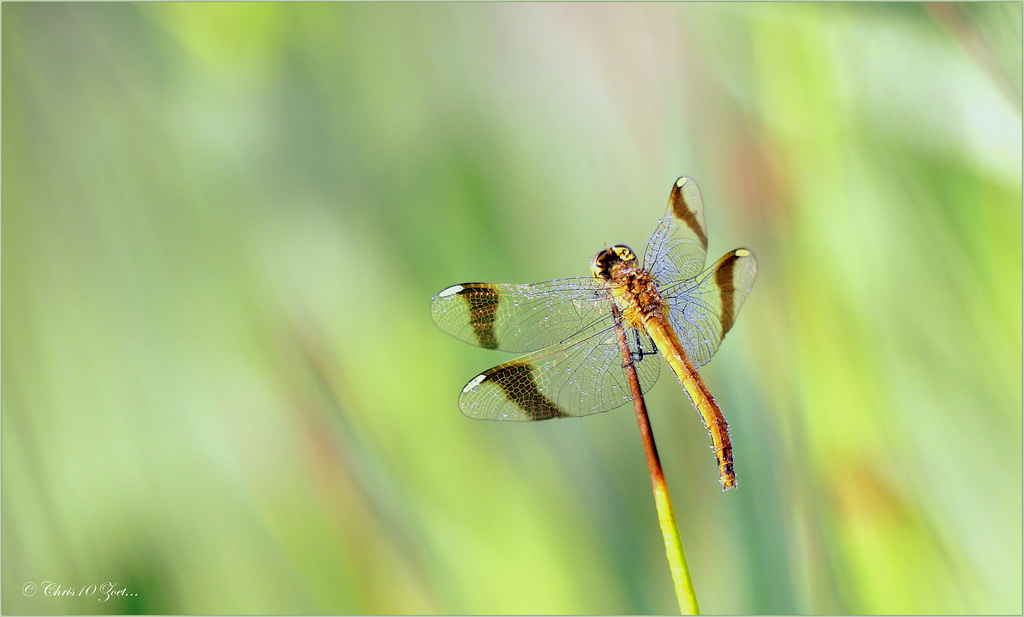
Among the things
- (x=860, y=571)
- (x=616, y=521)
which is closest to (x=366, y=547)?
(x=616, y=521)

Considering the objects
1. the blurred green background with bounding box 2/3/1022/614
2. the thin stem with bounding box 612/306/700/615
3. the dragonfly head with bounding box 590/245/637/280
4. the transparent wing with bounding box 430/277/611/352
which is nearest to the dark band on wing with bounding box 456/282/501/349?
the transparent wing with bounding box 430/277/611/352

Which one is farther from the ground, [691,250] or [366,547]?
[691,250]

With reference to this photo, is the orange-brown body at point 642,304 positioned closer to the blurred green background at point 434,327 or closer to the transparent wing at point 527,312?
the transparent wing at point 527,312

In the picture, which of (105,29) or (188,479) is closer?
(188,479)

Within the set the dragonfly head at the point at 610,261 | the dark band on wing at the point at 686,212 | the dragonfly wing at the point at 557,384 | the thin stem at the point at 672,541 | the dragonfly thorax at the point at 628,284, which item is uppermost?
the dark band on wing at the point at 686,212

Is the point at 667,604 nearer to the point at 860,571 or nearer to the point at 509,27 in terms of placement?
the point at 860,571

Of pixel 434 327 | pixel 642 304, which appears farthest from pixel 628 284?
pixel 434 327

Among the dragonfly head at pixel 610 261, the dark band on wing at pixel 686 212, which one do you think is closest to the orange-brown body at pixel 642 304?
the dragonfly head at pixel 610 261
